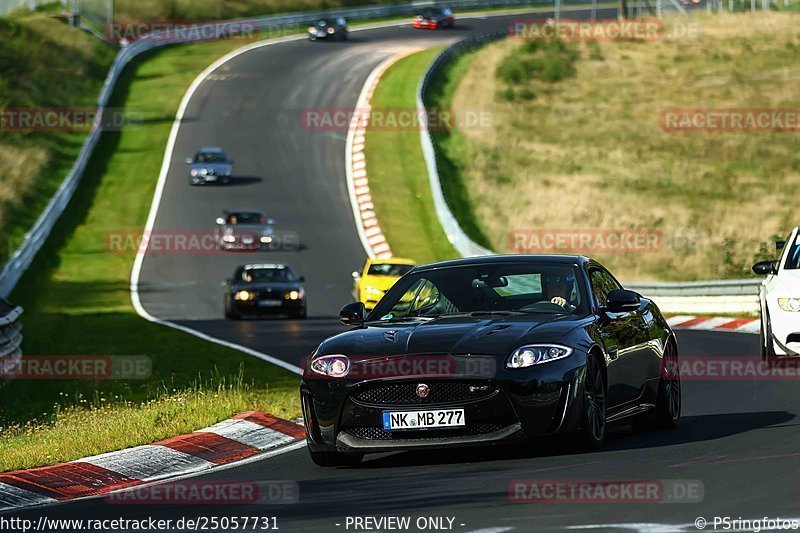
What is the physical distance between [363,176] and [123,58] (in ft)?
73.3

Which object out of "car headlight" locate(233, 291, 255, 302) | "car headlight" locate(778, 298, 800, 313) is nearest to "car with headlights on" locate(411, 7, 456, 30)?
A: "car headlight" locate(233, 291, 255, 302)

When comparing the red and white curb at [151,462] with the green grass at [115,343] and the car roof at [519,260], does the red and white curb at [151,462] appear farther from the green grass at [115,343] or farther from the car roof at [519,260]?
the car roof at [519,260]

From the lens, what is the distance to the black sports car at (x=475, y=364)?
10.1 metres

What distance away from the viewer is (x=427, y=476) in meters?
9.73

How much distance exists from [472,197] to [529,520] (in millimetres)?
46281

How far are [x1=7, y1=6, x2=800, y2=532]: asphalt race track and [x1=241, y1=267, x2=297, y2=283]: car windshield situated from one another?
1196 millimetres

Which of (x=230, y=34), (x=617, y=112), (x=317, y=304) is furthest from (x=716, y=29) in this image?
(x=317, y=304)

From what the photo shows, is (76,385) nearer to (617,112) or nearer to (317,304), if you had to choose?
(317,304)

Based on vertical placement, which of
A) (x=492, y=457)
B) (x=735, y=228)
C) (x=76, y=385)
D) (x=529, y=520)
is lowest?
(x=735, y=228)

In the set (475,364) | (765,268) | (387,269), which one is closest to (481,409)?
(475,364)

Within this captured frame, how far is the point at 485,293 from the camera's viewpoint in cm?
1141

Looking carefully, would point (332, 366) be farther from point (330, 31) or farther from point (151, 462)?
point (330, 31)

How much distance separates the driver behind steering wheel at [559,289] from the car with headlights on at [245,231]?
35.7 metres

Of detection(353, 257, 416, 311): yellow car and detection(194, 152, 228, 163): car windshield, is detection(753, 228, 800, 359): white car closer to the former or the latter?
detection(353, 257, 416, 311): yellow car
